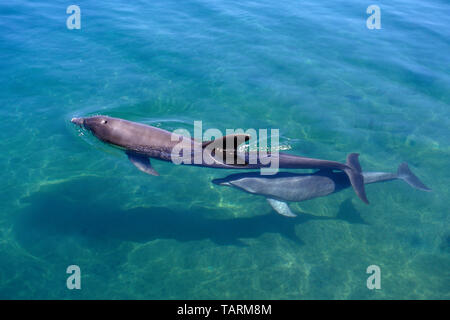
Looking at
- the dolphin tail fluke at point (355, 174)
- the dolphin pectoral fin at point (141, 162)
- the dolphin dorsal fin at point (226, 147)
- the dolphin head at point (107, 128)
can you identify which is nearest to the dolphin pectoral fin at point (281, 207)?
the dolphin dorsal fin at point (226, 147)

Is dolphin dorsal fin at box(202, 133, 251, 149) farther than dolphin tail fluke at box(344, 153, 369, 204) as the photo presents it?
No

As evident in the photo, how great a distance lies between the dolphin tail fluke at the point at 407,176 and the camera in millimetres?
10438

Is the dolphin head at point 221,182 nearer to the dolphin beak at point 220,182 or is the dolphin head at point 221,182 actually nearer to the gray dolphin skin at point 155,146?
the dolphin beak at point 220,182

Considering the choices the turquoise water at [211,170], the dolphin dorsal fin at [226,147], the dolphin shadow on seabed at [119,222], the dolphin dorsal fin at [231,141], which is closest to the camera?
the dolphin dorsal fin at [231,141]

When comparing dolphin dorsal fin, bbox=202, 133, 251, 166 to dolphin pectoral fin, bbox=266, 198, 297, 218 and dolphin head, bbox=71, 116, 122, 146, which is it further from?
dolphin head, bbox=71, 116, 122, 146

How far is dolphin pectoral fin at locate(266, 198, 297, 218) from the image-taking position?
31.2 feet

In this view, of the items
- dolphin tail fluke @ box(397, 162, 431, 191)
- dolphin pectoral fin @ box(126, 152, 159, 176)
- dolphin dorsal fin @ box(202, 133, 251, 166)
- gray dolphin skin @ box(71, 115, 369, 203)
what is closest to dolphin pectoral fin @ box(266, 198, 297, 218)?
gray dolphin skin @ box(71, 115, 369, 203)

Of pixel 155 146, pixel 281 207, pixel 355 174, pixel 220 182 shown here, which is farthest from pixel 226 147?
pixel 355 174

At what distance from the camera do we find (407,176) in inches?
417

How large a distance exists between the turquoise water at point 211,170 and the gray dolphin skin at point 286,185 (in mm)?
550

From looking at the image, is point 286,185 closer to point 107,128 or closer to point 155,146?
point 155,146

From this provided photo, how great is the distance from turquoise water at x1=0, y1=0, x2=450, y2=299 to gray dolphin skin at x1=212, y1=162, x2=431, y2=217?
21.7 inches

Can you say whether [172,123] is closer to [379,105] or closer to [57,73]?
[57,73]

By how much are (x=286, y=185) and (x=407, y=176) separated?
390 cm
